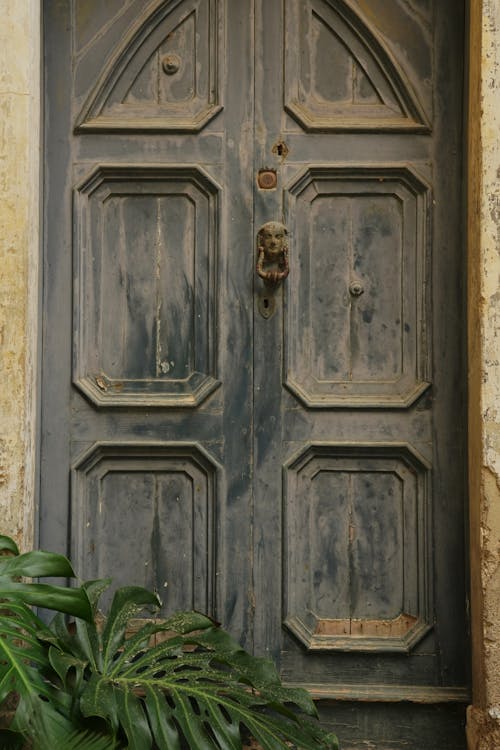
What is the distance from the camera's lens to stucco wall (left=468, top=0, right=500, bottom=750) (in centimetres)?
277

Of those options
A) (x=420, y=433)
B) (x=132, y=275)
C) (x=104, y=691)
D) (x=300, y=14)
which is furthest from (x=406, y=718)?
(x=300, y=14)

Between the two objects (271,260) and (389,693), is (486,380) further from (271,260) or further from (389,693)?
(389,693)

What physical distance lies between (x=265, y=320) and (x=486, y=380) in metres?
0.77

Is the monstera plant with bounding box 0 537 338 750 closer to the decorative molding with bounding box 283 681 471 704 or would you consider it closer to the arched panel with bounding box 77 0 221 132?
the decorative molding with bounding box 283 681 471 704

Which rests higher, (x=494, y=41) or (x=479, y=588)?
(x=494, y=41)

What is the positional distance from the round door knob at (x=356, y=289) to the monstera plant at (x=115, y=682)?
3.88ft

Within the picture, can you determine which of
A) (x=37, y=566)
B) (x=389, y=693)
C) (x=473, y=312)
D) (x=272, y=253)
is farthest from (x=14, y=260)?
(x=389, y=693)

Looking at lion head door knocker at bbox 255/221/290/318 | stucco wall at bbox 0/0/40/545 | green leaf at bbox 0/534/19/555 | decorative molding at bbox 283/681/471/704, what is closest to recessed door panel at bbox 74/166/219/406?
lion head door knocker at bbox 255/221/290/318

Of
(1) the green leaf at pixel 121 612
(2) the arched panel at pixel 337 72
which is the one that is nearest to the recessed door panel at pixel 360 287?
(2) the arched panel at pixel 337 72

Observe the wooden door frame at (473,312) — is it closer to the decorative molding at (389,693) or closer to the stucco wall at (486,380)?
the stucco wall at (486,380)

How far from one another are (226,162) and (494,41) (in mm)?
942

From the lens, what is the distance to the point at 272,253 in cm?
305

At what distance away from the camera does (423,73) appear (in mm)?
3135

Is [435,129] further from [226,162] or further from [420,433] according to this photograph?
[420,433]
